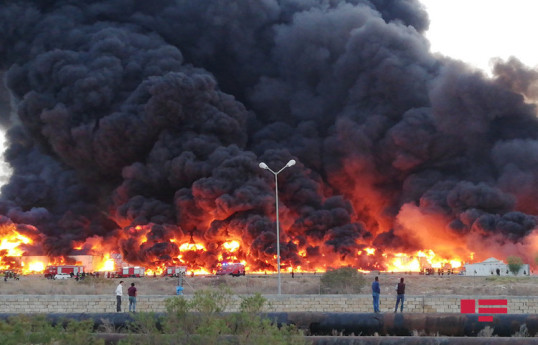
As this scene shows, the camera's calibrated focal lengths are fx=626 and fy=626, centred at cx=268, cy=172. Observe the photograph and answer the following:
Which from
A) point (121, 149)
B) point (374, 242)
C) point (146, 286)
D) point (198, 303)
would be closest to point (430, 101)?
point (374, 242)

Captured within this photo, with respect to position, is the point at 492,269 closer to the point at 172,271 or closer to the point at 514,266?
the point at 514,266

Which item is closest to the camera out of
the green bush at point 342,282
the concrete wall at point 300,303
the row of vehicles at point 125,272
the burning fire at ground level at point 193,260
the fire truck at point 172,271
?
the concrete wall at point 300,303

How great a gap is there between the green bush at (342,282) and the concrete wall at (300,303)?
10901 mm

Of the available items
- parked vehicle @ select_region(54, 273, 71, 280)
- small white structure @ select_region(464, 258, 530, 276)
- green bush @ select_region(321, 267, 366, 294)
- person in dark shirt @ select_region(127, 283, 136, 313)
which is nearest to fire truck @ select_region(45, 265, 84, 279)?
parked vehicle @ select_region(54, 273, 71, 280)

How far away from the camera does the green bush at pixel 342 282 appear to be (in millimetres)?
38781

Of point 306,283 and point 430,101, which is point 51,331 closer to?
point 306,283

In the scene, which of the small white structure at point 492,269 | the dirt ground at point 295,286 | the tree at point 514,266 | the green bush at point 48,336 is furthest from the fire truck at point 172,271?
the green bush at point 48,336

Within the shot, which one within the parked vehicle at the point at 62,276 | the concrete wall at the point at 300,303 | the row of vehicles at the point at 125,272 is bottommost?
the concrete wall at the point at 300,303

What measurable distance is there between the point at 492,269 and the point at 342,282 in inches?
867

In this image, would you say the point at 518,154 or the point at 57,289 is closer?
the point at 57,289

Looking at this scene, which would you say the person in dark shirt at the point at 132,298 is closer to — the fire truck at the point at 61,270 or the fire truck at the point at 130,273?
the fire truck at the point at 130,273

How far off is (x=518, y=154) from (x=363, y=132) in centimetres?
1811

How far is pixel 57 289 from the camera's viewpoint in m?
41.5

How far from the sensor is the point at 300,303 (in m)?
27.4
